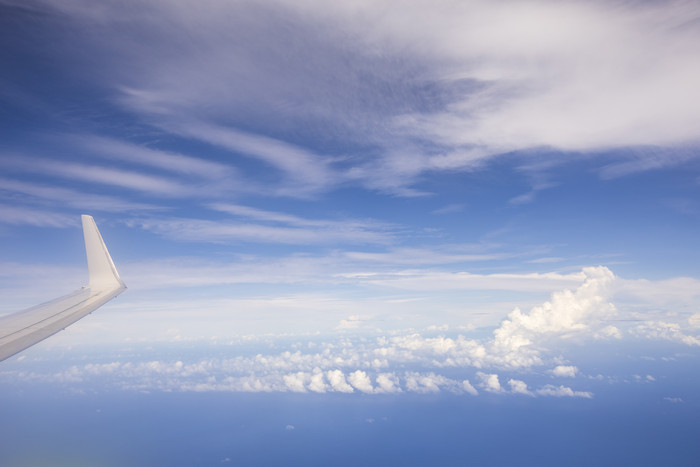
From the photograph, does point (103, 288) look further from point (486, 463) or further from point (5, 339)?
point (486, 463)

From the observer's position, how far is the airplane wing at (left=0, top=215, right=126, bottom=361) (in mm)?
7158

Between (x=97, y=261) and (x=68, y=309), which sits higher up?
(x=97, y=261)

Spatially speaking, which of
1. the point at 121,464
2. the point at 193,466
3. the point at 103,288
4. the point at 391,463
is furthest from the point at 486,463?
the point at 103,288

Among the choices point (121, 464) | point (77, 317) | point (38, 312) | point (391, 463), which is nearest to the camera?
point (77, 317)

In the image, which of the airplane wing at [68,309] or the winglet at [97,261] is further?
the winglet at [97,261]

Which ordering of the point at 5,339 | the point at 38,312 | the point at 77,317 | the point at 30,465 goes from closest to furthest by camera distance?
1. the point at 5,339
2. the point at 77,317
3. the point at 38,312
4. the point at 30,465

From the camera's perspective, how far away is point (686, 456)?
7854 inches

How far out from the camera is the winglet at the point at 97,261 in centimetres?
1219

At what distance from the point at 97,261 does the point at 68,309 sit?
10.6ft

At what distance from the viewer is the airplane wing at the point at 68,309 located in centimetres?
716

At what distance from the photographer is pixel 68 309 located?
10.1 meters

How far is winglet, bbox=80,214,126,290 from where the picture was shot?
12.2 m

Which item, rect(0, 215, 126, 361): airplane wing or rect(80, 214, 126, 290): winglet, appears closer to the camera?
rect(0, 215, 126, 361): airplane wing

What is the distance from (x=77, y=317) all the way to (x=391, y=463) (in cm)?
24412
